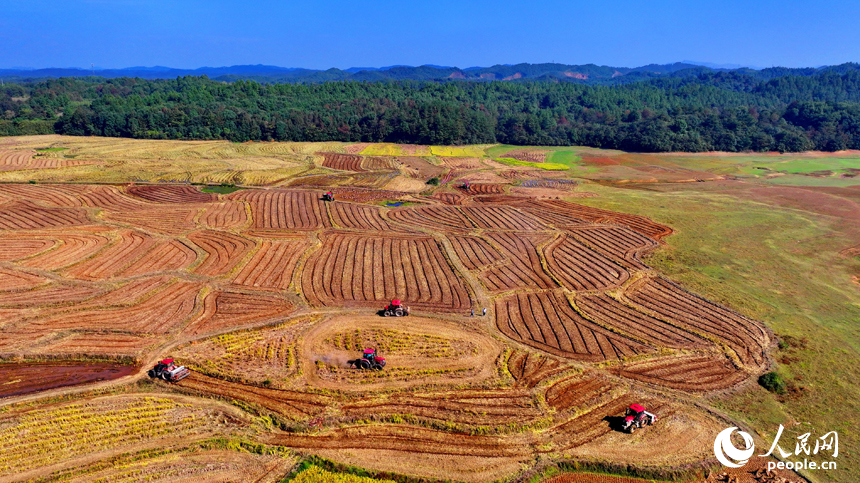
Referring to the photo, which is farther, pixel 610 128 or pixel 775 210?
pixel 610 128

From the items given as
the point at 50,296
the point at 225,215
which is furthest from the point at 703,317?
the point at 225,215

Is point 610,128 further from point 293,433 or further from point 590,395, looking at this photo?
point 293,433

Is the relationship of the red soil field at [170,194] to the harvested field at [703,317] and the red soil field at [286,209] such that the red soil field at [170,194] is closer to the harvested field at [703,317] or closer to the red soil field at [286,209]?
the red soil field at [286,209]

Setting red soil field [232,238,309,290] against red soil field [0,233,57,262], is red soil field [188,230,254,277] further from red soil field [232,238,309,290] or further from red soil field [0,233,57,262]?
red soil field [0,233,57,262]

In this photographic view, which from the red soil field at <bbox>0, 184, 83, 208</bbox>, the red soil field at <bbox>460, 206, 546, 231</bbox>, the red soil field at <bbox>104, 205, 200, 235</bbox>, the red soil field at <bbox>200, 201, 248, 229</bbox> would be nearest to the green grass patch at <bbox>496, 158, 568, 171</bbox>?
the red soil field at <bbox>460, 206, 546, 231</bbox>

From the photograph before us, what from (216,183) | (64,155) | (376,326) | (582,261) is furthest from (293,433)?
(64,155)

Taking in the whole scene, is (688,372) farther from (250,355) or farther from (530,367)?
(250,355)
